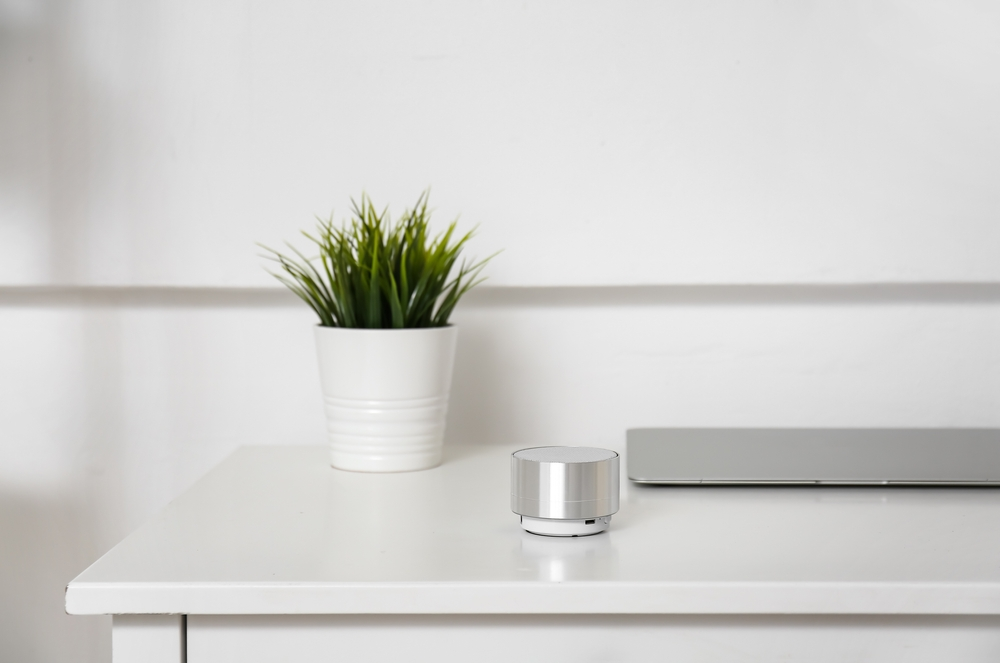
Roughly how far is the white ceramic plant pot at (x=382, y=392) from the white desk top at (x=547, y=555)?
58mm

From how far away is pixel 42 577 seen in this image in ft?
3.03

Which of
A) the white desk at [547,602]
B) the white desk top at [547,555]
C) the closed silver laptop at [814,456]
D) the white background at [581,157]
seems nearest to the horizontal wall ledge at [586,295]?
the white background at [581,157]

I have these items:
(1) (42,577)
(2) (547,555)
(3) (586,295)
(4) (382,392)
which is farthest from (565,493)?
(1) (42,577)

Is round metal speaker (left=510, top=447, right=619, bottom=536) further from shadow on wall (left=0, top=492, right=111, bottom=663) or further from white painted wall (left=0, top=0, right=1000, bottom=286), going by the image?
shadow on wall (left=0, top=492, right=111, bottom=663)

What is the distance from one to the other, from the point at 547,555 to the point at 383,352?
27 centimetres

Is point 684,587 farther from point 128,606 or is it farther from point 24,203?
point 24,203

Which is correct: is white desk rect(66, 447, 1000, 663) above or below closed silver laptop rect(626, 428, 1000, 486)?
below

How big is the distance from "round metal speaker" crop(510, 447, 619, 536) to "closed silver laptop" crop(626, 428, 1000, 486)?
0.46 ft

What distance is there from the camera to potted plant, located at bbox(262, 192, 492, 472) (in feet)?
2.27

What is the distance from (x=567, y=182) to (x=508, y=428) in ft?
0.97

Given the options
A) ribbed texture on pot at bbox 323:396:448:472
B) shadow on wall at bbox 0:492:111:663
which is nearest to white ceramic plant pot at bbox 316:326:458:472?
ribbed texture on pot at bbox 323:396:448:472

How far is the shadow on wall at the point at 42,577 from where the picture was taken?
92 centimetres

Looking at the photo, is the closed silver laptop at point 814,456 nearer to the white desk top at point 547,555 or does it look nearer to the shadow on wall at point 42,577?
the white desk top at point 547,555

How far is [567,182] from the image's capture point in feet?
2.88
